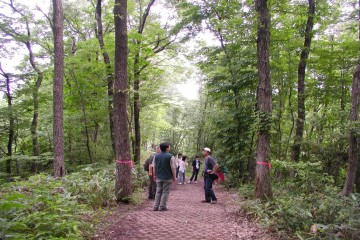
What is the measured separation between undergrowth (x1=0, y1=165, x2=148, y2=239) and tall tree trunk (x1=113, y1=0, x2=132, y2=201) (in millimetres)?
441

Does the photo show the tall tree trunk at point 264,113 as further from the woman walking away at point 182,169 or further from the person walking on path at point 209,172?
the woman walking away at point 182,169

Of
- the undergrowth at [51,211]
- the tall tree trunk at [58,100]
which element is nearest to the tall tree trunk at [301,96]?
the undergrowth at [51,211]

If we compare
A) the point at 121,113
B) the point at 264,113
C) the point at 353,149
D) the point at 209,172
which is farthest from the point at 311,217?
the point at 121,113

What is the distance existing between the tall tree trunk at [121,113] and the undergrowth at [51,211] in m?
0.44

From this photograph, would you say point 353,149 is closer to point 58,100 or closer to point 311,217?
point 311,217

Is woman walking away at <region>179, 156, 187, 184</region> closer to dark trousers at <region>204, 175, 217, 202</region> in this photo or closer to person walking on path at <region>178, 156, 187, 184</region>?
person walking on path at <region>178, 156, 187, 184</region>

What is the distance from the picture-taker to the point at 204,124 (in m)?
27.3

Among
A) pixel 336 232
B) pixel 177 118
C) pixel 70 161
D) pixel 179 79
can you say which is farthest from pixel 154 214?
pixel 177 118

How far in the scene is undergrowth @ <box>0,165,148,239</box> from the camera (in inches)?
155

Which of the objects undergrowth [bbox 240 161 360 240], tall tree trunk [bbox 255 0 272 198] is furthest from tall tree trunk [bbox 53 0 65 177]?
tall tree trunk [bbox 255 0 272 198]

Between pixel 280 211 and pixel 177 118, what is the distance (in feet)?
97.8

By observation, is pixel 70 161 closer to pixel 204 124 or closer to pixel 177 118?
pixel 204 124

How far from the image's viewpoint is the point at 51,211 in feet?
16.2

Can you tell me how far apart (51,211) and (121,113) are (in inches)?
136
